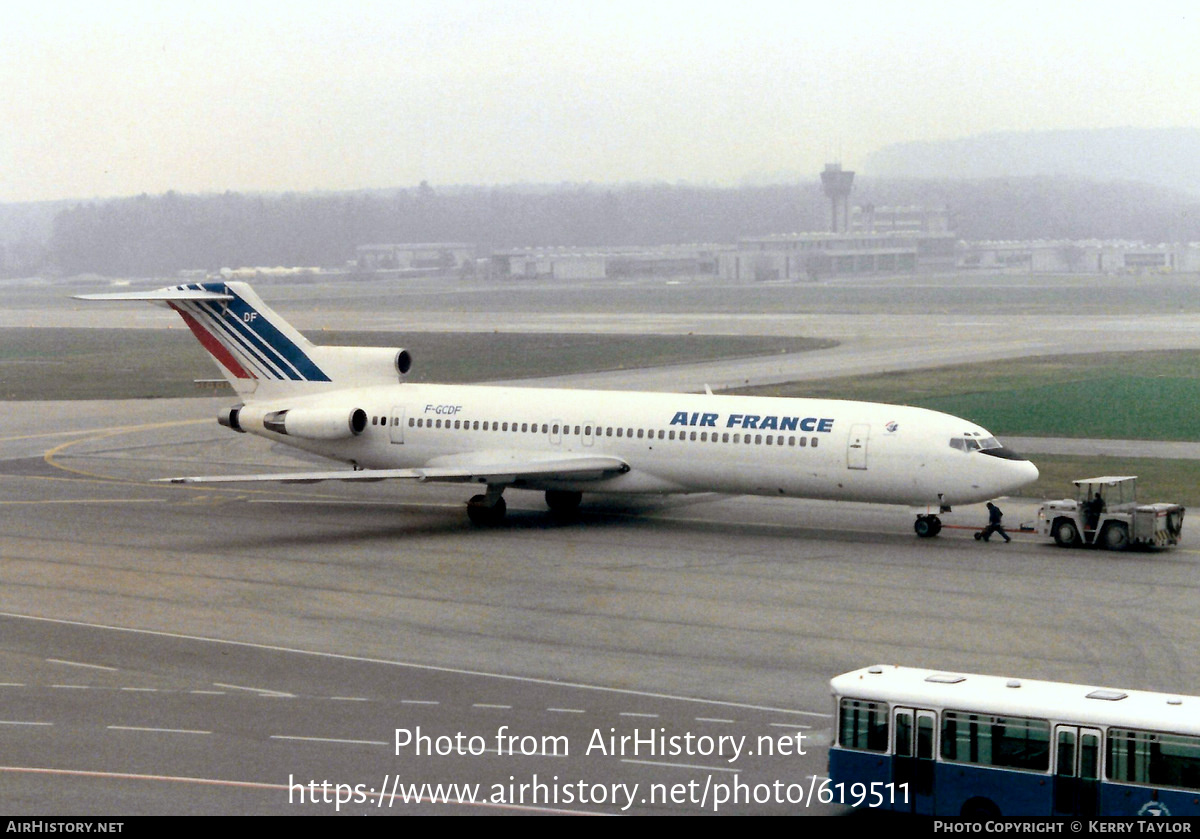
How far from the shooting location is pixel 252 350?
1822 inches

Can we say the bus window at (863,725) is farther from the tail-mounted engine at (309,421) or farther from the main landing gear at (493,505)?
the tail-mounted engine at (309,421)

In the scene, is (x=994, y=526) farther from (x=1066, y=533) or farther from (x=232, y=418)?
(x=232, y=418)

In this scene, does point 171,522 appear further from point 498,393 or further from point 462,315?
point 462,315

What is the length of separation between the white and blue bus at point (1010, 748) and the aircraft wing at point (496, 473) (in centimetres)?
2210

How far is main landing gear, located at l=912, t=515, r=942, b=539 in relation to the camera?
125 feet

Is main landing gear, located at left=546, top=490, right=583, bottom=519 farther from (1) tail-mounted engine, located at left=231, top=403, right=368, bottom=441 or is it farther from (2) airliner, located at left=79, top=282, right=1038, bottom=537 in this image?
(1) tail-mounted engine, located at left=231, top=403, right=368, bottom=441

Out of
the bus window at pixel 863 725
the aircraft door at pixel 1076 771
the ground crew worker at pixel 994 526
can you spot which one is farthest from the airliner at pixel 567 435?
the aircraft door at pixel 1076 771

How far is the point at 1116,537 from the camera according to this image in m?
36.3

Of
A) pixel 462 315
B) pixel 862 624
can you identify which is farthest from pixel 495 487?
pixel 462 315

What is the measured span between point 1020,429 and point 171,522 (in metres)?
30.5

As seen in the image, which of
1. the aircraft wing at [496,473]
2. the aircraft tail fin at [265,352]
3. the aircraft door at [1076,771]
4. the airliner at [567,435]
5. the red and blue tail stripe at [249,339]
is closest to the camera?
the aircraft door at [1076,771]

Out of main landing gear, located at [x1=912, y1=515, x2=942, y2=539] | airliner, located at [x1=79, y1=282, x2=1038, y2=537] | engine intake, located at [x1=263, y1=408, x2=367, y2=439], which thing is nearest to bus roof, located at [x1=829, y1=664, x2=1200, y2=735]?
airliner, located at [x1=79, y1=282, x2=1038, y2=537]

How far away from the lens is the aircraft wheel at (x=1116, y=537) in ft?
119

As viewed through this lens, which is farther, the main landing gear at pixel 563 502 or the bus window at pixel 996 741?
the main landing gear at pixel 563 502
